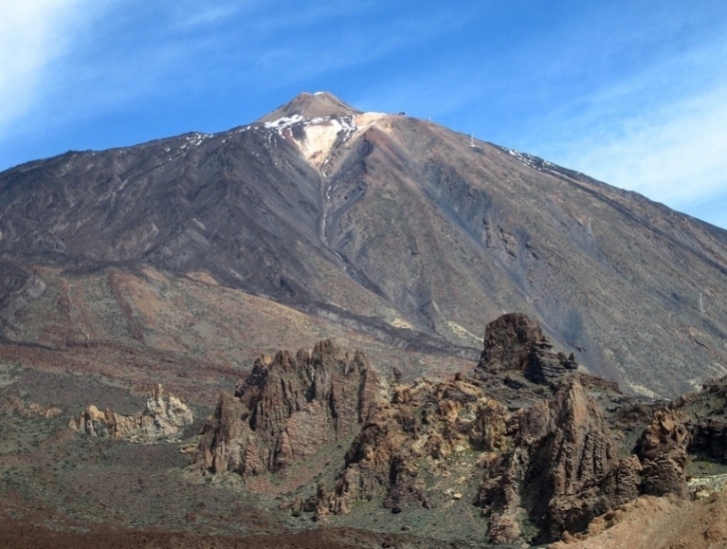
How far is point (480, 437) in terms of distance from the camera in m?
75.7

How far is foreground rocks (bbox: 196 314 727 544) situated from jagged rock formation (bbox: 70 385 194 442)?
6.67 meters

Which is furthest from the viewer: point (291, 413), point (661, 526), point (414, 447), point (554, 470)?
point (291, 413)

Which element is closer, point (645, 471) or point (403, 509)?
point (645, 471)

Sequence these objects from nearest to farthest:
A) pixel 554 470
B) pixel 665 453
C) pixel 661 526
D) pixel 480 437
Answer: pixel 661 526, pixel 665 453, pixel 554 470, pixel 480 437

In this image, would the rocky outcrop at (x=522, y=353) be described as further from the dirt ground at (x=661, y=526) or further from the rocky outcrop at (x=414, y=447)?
the dirt ground at (x=661, y=526)

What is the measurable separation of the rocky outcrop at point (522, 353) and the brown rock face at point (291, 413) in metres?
7.92

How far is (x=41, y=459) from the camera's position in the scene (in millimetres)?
86125

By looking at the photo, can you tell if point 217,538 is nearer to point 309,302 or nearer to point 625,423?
point 625,423

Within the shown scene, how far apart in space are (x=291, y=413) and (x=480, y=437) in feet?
55.4

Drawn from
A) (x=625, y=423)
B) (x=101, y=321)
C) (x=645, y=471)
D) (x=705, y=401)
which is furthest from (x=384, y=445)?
(x=101, y=321)

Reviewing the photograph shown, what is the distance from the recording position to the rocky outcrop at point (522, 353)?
86.5 metres

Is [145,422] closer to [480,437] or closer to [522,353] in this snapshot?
[522,353]

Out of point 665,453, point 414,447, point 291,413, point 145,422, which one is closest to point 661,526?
point 665,453

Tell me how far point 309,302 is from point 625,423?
116 metres
